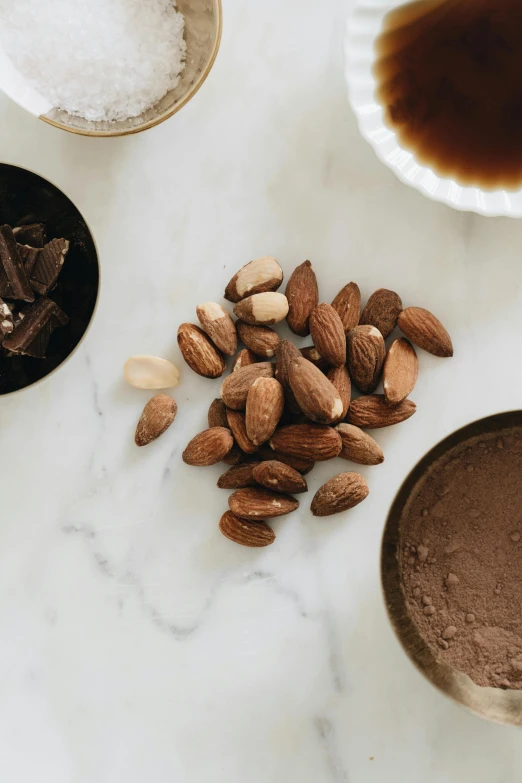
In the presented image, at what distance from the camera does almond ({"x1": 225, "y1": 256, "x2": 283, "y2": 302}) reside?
852mm

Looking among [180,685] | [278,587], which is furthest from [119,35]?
[180,685]

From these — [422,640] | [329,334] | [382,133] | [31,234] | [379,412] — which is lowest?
[422,640]

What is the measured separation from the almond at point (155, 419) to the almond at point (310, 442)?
0.52 feet

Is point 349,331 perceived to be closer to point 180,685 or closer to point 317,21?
point 317,21

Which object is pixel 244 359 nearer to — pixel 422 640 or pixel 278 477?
pixel 278 477

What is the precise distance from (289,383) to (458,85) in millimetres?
456

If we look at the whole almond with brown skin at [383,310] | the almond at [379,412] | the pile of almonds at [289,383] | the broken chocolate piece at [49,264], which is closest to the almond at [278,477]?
the pile of almonds at [289,383]

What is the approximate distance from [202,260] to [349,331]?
235 millimetres

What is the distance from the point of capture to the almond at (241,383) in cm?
84

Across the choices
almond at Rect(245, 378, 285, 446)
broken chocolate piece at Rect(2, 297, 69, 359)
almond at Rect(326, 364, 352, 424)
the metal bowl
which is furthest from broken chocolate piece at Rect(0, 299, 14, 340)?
the metal bowl

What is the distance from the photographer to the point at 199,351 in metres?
0.86

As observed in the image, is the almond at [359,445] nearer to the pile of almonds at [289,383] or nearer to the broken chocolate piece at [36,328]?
the pile of almonds at [289,383]

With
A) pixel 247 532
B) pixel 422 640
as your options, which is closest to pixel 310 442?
pixel 247 532

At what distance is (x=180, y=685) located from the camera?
911 mm
